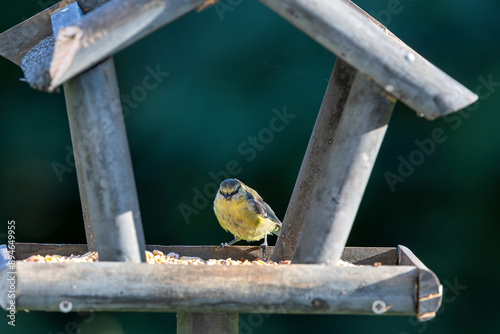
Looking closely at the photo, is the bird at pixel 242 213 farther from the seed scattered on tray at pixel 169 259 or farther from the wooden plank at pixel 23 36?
the wooden plank at pixel 23 36

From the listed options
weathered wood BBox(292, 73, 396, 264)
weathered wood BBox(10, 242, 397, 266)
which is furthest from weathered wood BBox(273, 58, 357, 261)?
weathered wood BBox(292, 73, 396, 264)

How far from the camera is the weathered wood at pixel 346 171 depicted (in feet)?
7.64

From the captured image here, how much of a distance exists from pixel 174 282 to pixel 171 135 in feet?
7.95

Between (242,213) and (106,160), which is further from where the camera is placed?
(242,213)

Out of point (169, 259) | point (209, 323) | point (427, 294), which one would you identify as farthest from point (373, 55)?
point (169, 259)

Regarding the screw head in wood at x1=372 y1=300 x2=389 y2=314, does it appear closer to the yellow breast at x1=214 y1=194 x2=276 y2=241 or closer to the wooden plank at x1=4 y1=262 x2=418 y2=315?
the wooden plank at x1=4 y1=262 x2=418 y2=315

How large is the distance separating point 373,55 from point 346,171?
0.40 m

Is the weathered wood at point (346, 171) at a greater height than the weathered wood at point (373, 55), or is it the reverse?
the weathered wood at point (373, 55)

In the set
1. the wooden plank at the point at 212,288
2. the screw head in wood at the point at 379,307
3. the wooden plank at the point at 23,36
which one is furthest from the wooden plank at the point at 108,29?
the screw head in wood at the point at 379,307

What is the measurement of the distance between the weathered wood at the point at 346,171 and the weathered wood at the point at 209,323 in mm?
401

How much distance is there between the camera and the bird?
13.6 ft

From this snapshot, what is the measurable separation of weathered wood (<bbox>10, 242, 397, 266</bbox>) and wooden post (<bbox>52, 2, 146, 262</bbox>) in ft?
2.79

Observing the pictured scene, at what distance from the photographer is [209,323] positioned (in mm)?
2631

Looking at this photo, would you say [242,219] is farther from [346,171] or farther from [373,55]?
[373,55]
